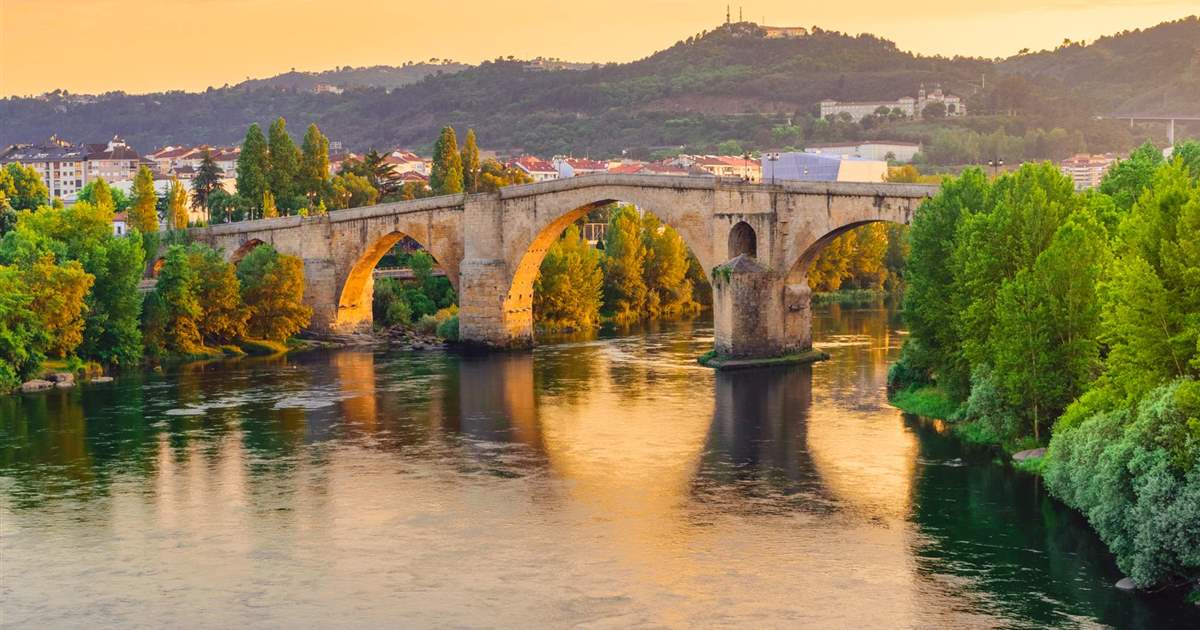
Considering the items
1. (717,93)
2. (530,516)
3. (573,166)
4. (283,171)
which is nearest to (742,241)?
(530,516)

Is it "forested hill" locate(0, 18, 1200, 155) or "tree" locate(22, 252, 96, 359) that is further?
"forested hill" locate(0, 18, 1200, 155)

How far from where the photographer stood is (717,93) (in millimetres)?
145875

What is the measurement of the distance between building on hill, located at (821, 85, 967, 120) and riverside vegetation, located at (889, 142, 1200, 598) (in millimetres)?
91196

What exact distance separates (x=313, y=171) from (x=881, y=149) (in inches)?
1823

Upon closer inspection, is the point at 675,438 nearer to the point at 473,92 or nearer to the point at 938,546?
the point at 938,546

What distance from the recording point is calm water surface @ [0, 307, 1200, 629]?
19844 mm

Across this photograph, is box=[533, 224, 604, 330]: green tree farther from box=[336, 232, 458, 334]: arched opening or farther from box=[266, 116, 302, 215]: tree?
box=[266, 116, 302, 215]: tree

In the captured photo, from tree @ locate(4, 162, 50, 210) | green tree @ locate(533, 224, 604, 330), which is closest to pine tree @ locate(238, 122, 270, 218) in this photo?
tree @ locate(4, 162, 50, 210)

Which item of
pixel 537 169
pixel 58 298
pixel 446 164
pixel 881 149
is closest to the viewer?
pixel 58 298

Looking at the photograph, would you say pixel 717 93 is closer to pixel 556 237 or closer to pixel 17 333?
pixel 556 237

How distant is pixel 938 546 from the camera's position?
22.3 meters

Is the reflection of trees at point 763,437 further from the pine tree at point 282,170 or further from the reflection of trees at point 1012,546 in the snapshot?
the pine tree at point 282,170

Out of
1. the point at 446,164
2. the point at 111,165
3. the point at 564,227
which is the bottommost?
the point at 564,227

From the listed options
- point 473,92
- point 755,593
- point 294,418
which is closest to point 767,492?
point 755,593
